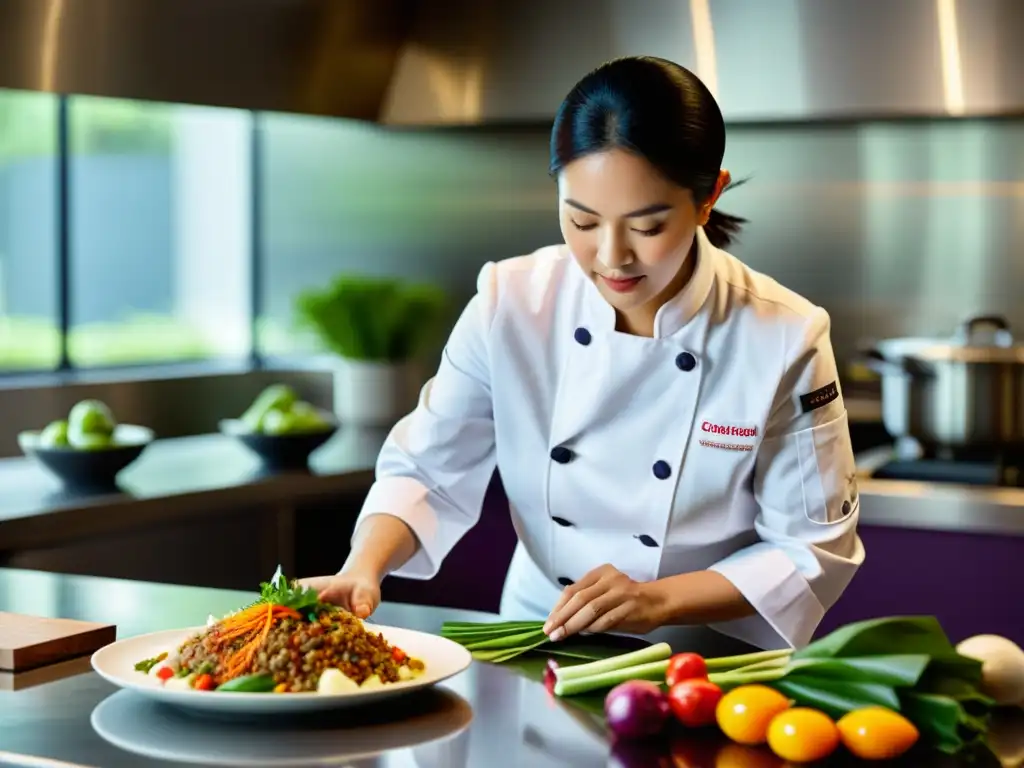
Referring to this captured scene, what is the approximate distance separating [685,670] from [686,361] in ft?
1.93

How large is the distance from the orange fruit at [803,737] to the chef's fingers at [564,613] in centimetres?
41

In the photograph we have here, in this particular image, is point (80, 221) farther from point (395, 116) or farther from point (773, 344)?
point (773, 344)

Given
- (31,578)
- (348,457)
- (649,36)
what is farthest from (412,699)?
(649,36)

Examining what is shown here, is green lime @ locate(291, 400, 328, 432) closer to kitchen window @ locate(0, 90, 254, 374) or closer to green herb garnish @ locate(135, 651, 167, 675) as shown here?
kitchen window @ locate(0, 90, 254, 374)

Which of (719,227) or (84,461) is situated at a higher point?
(719,227)

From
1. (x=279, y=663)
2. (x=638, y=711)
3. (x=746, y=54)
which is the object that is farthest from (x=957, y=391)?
(x=279, y=663)

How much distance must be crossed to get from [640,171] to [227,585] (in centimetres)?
187

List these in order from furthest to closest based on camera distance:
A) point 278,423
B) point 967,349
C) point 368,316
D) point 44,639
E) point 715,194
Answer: point 368,316 → point 278,423 → point 967,349 → point 715,194 → point 44,639

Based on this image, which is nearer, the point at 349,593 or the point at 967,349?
the point at 349,593

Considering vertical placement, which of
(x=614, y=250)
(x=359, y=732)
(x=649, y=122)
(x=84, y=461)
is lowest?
(x=359, y=732)

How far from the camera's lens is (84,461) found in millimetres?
3016

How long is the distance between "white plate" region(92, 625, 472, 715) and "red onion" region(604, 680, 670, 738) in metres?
0.17

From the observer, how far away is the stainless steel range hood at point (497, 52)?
3.19 meters

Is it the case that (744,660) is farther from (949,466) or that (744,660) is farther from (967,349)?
(949,466)
